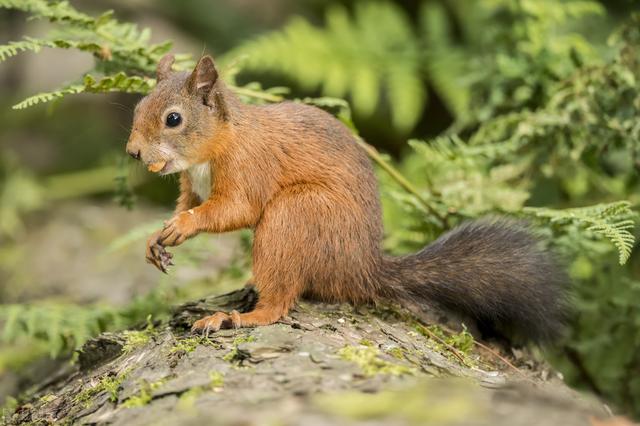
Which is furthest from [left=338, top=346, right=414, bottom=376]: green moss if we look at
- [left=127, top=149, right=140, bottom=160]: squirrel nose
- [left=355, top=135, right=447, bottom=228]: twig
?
[left=355, top=135, right=447, bottom=228]: twig

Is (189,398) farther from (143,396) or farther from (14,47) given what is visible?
(14,47)

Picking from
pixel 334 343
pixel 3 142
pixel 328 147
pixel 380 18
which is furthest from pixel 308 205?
pixel 3 142

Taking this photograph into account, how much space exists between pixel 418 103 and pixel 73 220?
98.7 inches

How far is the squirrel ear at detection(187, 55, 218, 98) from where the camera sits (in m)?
3.32

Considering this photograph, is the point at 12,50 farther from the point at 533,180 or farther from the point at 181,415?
the point at 533,180

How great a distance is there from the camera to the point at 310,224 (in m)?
3.17

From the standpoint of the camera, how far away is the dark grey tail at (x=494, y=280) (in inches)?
129

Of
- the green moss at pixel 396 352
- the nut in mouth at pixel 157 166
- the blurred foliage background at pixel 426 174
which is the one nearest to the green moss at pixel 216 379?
the green moss at pixel 396 352

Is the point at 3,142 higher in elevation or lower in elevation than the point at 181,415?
higher

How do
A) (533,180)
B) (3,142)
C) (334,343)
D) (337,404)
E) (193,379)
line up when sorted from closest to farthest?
(337,404)
(193,379)
(334,343)
(533,180)
(3,142)

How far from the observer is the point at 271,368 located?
2.54 metres

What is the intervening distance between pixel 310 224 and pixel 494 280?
28.7 inches

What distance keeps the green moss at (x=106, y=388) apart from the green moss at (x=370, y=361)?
691mm

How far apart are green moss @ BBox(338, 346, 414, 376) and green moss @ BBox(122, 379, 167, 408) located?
54 centimetres
